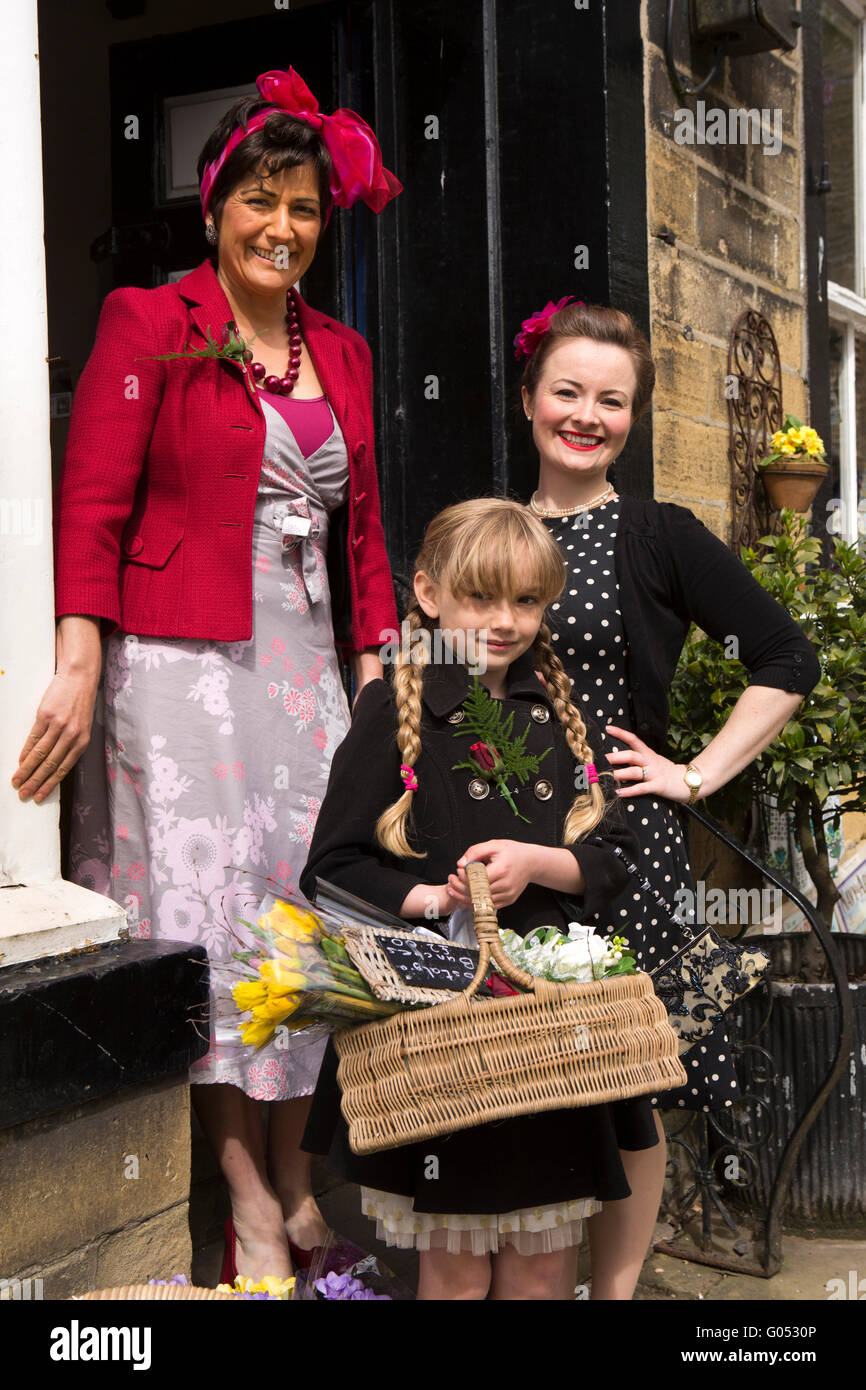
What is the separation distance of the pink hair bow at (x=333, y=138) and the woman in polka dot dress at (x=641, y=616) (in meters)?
0.51

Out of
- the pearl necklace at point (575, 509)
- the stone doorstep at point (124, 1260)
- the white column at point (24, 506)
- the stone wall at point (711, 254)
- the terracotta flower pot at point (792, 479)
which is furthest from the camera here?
the terracotta flower pot at point (792, 479)

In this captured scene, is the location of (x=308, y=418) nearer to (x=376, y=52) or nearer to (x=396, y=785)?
(x=396, y=785)

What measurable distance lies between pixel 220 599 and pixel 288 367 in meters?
0.57

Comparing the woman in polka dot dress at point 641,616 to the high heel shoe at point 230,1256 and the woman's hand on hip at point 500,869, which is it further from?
the high heel shoe at point 230,1256

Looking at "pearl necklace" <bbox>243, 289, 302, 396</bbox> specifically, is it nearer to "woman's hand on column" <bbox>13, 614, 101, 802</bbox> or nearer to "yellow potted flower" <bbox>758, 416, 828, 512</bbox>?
"woman's hand on column" <bbox>13, 614, 101, 802</bbox>

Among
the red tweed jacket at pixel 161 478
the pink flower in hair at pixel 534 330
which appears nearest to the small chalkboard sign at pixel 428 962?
the red tweed jacket at pixel 161 478

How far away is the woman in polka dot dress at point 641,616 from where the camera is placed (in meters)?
2.43

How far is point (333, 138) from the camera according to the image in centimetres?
253

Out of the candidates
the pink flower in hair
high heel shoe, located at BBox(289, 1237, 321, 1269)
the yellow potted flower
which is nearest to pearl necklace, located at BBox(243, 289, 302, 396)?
the pink flower in hair

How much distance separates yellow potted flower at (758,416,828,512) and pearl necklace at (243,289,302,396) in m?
1.97

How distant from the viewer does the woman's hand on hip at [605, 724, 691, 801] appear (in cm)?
238

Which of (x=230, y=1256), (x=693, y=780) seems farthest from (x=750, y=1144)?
(x=230, y=1256)

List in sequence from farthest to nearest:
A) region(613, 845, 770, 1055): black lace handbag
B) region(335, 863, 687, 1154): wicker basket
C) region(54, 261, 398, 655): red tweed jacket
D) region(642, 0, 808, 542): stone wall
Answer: region(642, 0, 808, 542): stone wall, region(613, 845, 770, 1055): black lace handbag, region(54, 261, 398, 655): red tweed jacket, region(335, 863, 687, 1154): wicker basket

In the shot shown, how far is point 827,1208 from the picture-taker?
330 cm
